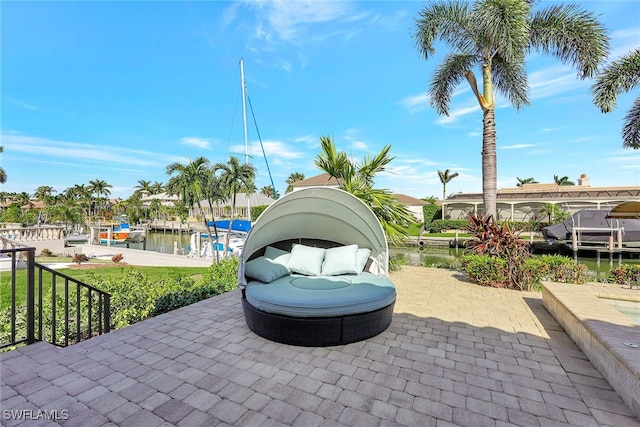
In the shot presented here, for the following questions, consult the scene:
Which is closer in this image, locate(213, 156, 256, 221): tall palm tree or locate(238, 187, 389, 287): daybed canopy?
locate(238, 187, 389, 287): daybed canopy

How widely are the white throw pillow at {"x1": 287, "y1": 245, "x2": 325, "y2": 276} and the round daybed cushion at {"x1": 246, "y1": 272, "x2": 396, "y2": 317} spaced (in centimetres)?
46

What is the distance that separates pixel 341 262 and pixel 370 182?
3527mm

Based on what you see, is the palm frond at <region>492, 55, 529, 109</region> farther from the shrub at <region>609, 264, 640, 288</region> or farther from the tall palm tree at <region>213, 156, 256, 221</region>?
the tall palm tree at <region>213, 156, 256, 221</region>

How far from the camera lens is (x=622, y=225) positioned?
15977 millimetres

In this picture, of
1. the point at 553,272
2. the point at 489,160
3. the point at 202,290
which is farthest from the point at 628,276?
the point at 202,290

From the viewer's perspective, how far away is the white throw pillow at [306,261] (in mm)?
4891

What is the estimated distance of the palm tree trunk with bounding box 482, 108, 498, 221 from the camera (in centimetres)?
789

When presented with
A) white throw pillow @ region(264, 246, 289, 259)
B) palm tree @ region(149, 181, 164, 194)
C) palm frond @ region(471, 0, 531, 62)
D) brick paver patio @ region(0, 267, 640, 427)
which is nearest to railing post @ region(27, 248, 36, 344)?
brick paver patio @ region(0, 267, 640, 427)

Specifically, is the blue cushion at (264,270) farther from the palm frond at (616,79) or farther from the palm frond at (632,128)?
the palm frond at (632,128)

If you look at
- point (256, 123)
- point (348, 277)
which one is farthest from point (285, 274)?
point (256, 123)

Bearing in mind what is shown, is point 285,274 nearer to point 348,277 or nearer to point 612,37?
point 348,277

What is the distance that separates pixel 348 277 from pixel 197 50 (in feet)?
31.9

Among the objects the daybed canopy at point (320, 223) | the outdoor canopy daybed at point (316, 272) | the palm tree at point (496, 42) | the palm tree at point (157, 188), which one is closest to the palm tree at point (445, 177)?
the palm tree at point (496, 42)

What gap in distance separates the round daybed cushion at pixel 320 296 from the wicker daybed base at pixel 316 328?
6cm
